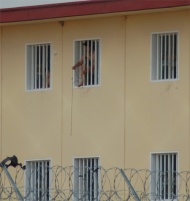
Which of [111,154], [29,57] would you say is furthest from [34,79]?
[111,154]

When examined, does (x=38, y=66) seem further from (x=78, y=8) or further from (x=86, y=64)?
(x=78, y=8)

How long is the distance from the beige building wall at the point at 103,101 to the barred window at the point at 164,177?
0.65 feet

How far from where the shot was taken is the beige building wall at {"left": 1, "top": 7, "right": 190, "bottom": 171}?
3044 centimetres

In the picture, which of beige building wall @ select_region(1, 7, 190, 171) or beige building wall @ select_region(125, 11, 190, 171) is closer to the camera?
beige building wall @ select_region(125, 11, 190, 171)

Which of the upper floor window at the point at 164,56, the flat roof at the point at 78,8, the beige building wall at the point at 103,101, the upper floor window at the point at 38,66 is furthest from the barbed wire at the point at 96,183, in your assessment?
the flat roof at the point at 78,8

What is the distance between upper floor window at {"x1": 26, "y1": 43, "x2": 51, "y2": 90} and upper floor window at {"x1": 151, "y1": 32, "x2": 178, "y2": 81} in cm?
277

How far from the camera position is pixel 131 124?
102 ft

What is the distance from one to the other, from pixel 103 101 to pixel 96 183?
173 centimetres

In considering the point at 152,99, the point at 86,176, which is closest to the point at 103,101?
the point at 152,99

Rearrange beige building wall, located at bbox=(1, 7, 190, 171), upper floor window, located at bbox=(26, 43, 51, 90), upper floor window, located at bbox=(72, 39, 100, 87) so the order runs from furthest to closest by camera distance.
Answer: upper floor window, located at bbox=(26, 43, 51, 90), upper floor window, located at bbox=(72, 39, 100, 87), beige building wall, located at bbox=(1, 7, 190, 171)

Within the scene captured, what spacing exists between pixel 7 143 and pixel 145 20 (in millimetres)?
4398

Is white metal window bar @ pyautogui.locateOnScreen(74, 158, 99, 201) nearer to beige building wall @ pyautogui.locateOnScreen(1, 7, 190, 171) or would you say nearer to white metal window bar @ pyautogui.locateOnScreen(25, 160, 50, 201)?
beige building wall @ pyautogui.locateOnScreen(1, 7, 190, 171)

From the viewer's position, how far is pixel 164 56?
30906 millimetres

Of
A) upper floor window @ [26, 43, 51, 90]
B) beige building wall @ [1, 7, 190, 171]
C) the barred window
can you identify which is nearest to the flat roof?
beige building wall @ [1, 7, 190, 171]
